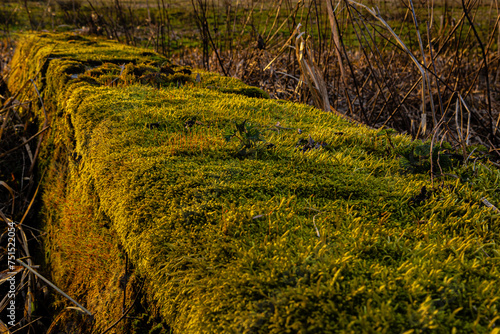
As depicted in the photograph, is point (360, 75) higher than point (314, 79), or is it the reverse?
point (314, 79)

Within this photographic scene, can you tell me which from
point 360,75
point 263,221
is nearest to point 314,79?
point 263,221

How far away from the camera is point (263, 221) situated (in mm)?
1243

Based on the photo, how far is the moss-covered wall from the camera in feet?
3.00

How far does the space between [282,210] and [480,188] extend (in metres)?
1.00

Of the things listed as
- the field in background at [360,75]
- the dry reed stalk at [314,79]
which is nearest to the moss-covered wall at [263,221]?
the field in background at [360,75]

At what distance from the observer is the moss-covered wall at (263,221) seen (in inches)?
35.9

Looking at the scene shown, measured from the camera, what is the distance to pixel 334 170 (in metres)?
1.62

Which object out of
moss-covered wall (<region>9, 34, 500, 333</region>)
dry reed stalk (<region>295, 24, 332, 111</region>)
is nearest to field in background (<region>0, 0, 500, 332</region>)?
dry reed stalk (<region>295, 24, 332, 111</region>)

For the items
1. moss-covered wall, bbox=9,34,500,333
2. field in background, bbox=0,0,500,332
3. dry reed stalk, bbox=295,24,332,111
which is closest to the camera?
moss-covered wall, bbox=9,34,500,333

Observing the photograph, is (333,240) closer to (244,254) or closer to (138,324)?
(244,254)

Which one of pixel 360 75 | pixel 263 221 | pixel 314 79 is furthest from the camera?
pixel 360 75

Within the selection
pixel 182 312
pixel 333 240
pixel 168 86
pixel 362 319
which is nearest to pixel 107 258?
pixel 182 312

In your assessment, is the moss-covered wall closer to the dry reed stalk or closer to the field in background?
the field in background

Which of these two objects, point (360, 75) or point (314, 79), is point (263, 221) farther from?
point (360, 75)
